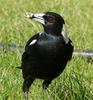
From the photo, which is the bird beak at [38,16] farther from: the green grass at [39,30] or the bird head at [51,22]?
the green grass at [39,30]

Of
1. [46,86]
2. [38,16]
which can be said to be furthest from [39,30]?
[38,16]

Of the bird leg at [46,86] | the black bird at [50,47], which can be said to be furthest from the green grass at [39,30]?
the black bird at [50,47]

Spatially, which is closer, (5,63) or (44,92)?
(44,92)

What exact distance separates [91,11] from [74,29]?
4.18 feet

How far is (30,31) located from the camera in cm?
771

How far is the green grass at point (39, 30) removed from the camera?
17.0 ft

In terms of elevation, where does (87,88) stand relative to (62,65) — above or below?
below

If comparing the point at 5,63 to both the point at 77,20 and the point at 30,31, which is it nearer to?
the point at 30,31

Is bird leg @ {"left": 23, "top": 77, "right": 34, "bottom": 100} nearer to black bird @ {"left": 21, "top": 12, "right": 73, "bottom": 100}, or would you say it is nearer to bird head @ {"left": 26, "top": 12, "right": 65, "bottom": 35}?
black bird @ {"left": 21, "top": 12, "right": 73, "bottom": 100}

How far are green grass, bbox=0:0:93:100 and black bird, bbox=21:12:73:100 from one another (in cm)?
51

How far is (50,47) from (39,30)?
3254mm

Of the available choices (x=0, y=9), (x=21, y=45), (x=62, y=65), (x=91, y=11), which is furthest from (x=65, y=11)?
(x=62, y=65)

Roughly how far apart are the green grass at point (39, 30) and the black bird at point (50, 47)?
0.51 m

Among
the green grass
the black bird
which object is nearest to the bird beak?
the black bird
